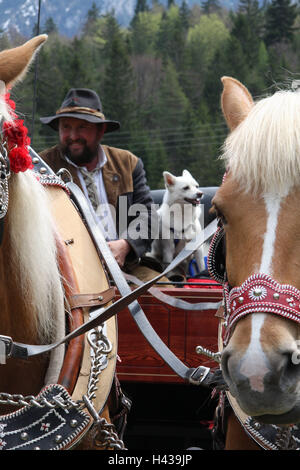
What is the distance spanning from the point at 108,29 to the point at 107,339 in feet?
129

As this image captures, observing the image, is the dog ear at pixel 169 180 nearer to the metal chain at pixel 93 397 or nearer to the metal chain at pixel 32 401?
the metal chain at pixel 93 397

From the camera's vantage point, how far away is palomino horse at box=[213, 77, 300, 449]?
1428mm

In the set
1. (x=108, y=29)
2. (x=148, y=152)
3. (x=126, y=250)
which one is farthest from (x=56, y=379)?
(x=108, y=29)

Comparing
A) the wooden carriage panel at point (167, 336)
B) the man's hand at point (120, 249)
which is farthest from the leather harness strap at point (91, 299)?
the man's hand at point (120, 249)

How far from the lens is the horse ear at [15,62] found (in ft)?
5.83

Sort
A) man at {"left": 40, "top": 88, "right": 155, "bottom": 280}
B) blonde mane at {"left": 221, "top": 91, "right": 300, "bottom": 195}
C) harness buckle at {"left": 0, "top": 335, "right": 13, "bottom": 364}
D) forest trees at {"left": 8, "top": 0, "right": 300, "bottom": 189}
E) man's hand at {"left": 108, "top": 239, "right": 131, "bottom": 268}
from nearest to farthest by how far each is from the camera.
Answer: blonde mane at {"left": 221, "top": 91, "right": 300, "bottom": 195}, harness buckle at {"left": 0, "top": 335, "right": 13, "bottom": 364}, man's hand at {"left": 108, "top": 239, "right": 131, "bottom": 268}, man at {"left": 40, "top": 88, "right": 155, "bottom": 280}, forest trees at {"left": 8, "top": 0, "right": 300, "bottom": 189}

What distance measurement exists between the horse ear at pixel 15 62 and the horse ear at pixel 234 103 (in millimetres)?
626

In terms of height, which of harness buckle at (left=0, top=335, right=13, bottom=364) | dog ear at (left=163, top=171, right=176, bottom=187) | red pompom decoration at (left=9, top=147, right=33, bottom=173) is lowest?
dog ear at (left=163, top=171, right=176, bottom=187)

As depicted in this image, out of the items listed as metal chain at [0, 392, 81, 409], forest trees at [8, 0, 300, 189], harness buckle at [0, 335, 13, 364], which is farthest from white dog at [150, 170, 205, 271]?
forest trees at [8, 0, 300, 189]

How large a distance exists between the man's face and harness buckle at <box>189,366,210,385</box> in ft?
5.89

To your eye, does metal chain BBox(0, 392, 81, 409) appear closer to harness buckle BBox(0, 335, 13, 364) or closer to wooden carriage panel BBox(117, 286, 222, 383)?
harness buckle BBox(0, 335, 13, 364)

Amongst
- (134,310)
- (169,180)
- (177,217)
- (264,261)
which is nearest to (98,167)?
(134,310)

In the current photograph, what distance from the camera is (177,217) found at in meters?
7.21

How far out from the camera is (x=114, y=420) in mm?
2320
